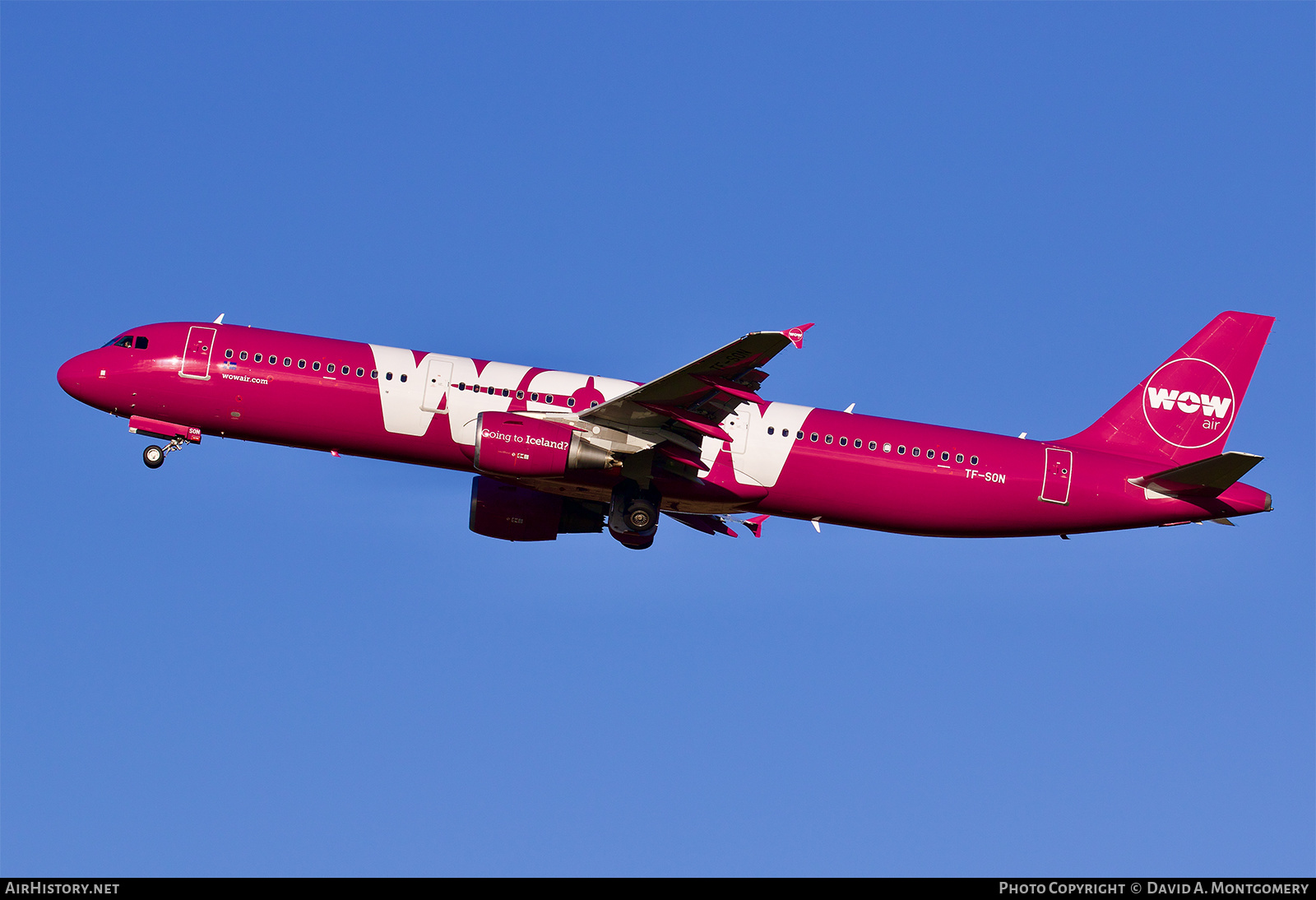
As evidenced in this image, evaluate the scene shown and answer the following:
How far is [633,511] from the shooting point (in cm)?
4144

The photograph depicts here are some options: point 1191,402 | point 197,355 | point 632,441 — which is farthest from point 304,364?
point 1191,402

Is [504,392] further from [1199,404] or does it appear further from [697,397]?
[1199,404]

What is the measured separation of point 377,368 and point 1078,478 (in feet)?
68.6

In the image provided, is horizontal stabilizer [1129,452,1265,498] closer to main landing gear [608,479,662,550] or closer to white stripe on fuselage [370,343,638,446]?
main landing gear [608,479,662,550]

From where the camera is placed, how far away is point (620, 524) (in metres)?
41.5

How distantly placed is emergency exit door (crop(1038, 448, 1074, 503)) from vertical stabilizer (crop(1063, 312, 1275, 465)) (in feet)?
6.79

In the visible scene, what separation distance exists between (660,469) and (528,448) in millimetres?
4187

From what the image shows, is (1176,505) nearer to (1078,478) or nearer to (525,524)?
(1078,478)

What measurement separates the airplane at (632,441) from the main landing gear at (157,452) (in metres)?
0.04

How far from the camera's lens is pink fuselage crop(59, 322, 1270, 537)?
41.0m

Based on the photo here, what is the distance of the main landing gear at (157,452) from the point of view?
138 ft

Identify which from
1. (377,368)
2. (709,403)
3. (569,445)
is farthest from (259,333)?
(709,403)

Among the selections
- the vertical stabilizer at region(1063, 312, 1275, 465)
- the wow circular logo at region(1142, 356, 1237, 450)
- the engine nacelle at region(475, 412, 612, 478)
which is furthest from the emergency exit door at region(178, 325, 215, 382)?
the wow circular logo at region(1142, 356, 1237, 450)

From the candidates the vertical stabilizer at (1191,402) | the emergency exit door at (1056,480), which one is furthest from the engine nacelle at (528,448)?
the vertical stabilizer at (1191,402)
